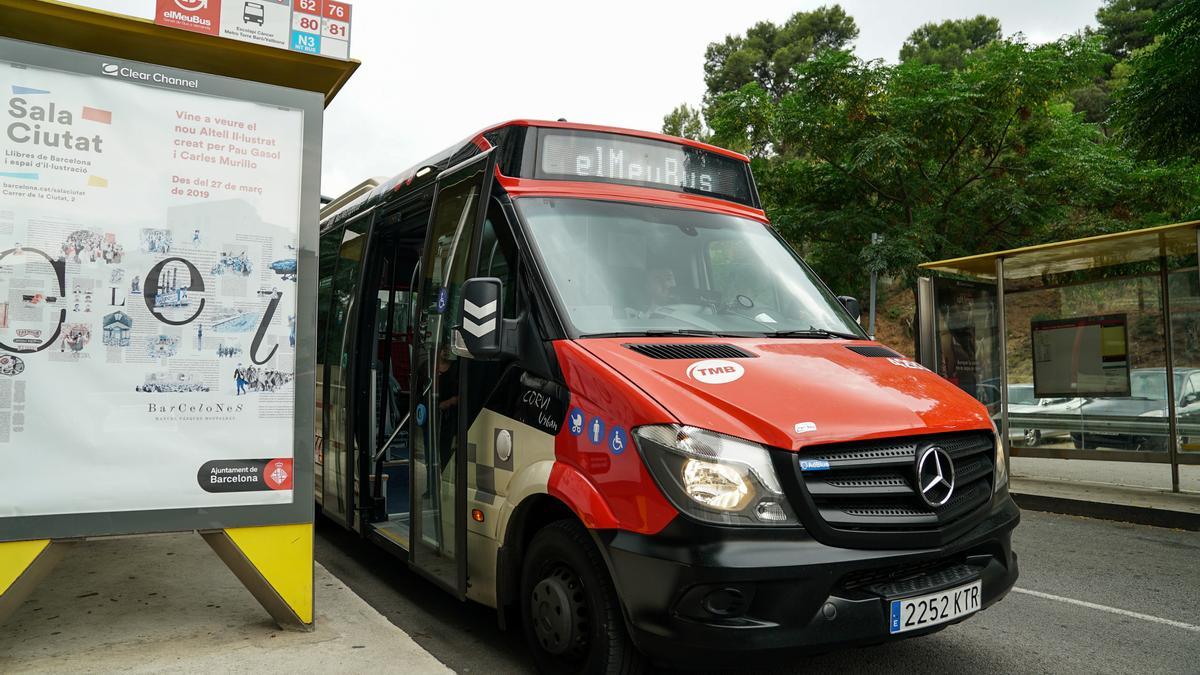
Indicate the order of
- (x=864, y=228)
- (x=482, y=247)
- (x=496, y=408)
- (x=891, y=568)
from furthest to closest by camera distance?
(x=864, y=228), (x=482, y=247), (x=496, y=408), (x=891, y=568)

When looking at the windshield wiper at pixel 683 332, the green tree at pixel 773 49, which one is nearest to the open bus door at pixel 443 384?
the windshield wiper at pixel 683 332

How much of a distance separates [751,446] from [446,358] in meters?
2.09

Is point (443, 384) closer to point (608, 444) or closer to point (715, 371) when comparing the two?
point (608, 444)

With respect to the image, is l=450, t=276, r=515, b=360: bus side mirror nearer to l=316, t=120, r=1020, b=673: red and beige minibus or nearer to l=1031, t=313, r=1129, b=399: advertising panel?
l=316, t=120, r=1020, b=673: red and beige minibus

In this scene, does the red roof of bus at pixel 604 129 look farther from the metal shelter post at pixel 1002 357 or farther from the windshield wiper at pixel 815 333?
the metal shelter post at pixel 1002 357

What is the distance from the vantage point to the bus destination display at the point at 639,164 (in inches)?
187

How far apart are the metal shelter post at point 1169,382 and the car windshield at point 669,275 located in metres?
7.18

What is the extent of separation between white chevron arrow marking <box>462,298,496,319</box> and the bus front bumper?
1.22m

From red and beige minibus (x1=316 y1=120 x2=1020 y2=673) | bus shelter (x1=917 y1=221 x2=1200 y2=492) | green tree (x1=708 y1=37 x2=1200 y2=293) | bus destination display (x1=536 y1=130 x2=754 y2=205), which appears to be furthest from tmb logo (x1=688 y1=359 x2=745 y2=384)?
green tree (x1=708 y1=37 x2=1200 y2=293)

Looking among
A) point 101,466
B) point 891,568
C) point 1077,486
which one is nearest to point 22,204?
point 101,466

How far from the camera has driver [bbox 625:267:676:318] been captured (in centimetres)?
426

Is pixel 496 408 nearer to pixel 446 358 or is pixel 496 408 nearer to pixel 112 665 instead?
pixel 446 358

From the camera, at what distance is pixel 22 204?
3.79 m

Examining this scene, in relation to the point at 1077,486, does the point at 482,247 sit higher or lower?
higher
